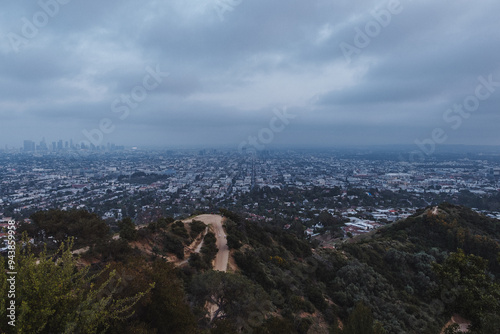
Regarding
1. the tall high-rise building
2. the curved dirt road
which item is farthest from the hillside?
the tall high-rise building

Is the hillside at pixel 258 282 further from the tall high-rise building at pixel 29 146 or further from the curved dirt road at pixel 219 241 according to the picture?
the tall high-rise building at pixel 29 146

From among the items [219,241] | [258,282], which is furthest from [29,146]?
[258,282]

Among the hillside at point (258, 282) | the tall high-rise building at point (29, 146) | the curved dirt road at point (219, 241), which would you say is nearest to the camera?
the hillside at point (258, 282)

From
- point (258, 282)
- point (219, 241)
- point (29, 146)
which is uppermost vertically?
point (29, 146)

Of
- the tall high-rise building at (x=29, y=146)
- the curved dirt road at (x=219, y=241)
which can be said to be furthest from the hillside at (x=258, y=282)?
the tall high-rise building at (x=29, y=146)

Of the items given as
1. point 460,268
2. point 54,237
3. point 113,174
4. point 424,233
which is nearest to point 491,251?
point 424,233

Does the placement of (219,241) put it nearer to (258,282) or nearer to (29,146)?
(258,282)
